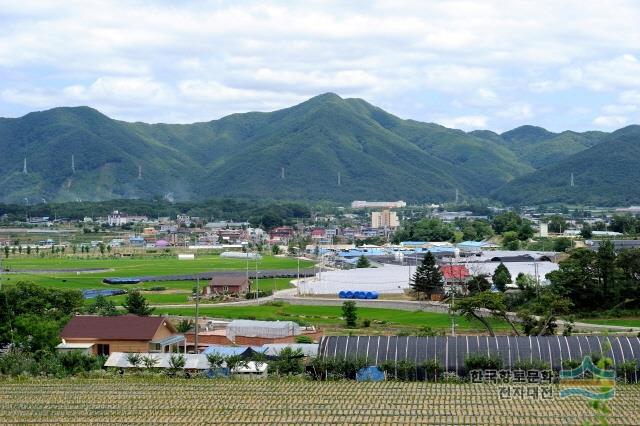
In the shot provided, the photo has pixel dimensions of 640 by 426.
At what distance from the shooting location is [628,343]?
22141 millimetres

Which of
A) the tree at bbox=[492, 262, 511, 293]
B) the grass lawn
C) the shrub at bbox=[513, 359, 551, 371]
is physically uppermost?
the tree at bbox=[492, 262, 511, 293]

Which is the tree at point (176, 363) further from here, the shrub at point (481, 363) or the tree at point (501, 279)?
the tree at point (501, 279)

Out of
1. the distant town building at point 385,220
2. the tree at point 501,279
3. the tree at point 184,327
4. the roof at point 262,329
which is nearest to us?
the roof at point 262,329

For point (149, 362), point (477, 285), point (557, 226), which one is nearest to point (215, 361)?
point (149, 362)

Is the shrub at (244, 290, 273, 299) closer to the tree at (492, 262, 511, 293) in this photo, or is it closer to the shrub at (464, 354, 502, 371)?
the tree at (492, 262, 511, 293)

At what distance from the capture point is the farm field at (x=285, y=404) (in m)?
16.6

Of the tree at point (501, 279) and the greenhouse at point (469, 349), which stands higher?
the tree at point (501, 279)

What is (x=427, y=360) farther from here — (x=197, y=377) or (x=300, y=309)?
(x=300, y=309)

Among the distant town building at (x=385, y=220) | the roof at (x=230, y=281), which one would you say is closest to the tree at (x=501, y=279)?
the roof at (x=230, y=281)

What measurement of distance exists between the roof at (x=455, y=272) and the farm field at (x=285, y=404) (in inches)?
1072

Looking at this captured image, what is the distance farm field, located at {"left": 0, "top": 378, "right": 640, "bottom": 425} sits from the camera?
16609 mm

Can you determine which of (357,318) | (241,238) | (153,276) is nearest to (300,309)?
(357,318)

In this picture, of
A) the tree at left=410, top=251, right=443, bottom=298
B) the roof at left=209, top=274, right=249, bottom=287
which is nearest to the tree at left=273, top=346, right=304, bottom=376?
the tree at left=410, top=251, right=443, bottom=298

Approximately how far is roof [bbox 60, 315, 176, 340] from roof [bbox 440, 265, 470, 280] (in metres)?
22.5
